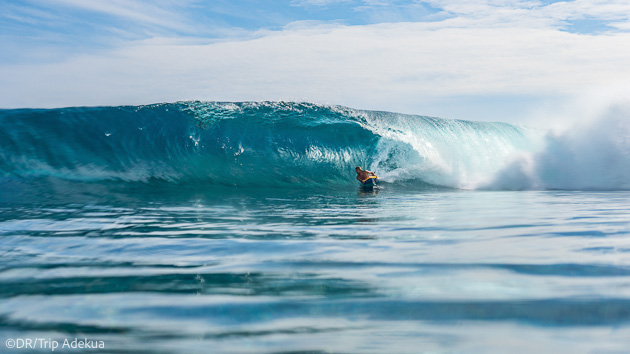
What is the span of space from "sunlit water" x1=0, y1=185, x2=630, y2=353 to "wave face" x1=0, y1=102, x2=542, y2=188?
365 inches

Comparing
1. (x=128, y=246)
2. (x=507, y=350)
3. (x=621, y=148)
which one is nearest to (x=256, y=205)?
(x=128, y=246)

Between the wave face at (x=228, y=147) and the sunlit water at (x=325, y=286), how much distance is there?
9278 millimetres

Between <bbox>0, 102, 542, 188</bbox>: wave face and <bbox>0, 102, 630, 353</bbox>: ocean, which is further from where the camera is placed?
<bbox>0, 102, 542, 188</bbox>: wave face

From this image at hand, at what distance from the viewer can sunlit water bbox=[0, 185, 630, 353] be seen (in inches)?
81.6

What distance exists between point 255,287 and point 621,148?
15.3m

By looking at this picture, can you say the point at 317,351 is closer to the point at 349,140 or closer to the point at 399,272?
the point at 399,272

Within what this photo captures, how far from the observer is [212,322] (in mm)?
2279

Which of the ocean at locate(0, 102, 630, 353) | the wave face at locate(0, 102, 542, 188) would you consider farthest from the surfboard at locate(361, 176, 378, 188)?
the ocean at locate(0, 102, 630, 353)

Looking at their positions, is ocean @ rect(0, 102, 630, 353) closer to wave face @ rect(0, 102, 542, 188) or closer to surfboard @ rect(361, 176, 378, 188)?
wave face @ rect(0, 102, 542, 188)

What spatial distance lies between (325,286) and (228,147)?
1325cm

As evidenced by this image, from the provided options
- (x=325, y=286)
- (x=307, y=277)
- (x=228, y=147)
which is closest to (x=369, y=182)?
(x=228, y=147)

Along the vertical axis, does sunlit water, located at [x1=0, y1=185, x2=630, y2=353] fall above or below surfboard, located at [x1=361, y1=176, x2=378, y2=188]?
above

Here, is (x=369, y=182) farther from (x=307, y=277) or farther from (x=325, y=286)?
(x=325, y=286)

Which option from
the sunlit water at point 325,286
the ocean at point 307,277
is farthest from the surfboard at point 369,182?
the sunlit water at point 325,286
